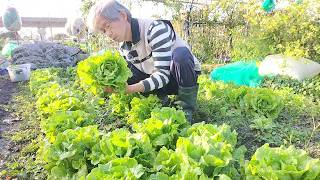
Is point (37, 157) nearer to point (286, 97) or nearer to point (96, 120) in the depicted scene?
point (96, 120)

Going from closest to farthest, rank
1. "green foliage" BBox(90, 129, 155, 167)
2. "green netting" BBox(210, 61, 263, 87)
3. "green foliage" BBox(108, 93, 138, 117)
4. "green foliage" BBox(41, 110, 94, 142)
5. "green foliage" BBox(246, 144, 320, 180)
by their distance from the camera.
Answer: "green foliage" BBox(246, 144, 320, 180) < "green foliage" BBox(90, 129, 155, 167) < "green foliage" BBox(41, 110, 94, 142) < "green foliage" BBox(108, 93, 138, 117) < "green netting" BBox(210, 61, 263, 87)

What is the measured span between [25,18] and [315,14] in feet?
68.3

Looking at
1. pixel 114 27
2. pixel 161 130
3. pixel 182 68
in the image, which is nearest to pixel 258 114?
Result: pixel 182 68

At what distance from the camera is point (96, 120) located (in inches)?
A: 133

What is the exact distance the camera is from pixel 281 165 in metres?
1.71

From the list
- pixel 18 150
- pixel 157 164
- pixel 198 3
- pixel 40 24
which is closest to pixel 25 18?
pixel 40 24

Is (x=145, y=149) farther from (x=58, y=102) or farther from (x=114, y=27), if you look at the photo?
(x=58, y=102)

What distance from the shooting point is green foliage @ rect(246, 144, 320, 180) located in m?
1.66

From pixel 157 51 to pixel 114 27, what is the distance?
474 millimetres

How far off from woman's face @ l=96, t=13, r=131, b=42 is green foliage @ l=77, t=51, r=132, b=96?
0.17 m

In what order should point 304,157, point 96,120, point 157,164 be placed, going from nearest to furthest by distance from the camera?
1. point 304,157
2. point 157,164
3. point 96,120

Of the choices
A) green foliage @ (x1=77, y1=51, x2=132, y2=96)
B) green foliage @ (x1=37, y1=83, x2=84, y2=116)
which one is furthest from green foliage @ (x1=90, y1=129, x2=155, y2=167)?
green foliage @ (x1=37, y1=83, x2=84, y2=116)

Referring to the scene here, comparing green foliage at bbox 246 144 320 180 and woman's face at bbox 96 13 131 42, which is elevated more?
woman's face at bbox 96 13 131 42

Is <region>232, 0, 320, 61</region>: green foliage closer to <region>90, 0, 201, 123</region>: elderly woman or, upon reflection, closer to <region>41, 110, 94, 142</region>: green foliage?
<region>90, 0, 201, 123</region>: elderly woman
